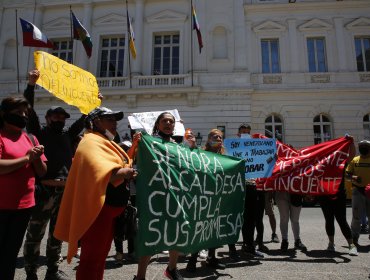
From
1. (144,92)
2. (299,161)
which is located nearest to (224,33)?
(144,92)

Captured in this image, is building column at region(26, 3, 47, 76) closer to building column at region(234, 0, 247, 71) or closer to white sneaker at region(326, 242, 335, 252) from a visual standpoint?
building column at region(234, 0, 247, 71)

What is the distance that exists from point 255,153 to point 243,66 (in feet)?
43.7

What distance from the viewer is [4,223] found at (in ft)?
8.40

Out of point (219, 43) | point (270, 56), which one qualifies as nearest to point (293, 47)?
point (270, 56)

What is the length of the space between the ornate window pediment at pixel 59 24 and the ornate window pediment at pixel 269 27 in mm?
12450

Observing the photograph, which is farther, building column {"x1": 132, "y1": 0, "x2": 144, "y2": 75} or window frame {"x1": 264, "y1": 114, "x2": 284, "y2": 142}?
building column {"x1": 132, "y1": 0, "x2": 144, "y2": 75}

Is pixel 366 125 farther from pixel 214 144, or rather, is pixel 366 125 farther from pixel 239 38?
pixel 214 144

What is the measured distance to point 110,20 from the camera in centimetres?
1977

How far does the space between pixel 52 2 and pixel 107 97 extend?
27.8 ft

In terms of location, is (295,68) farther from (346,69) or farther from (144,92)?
(144,92)

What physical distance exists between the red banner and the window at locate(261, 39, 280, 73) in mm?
13431

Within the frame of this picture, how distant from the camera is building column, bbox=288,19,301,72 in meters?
17.7

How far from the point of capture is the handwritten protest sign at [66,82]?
433cm

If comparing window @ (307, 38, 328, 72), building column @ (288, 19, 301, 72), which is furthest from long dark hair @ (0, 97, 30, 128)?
window @ (307, 38, 328, 72)
